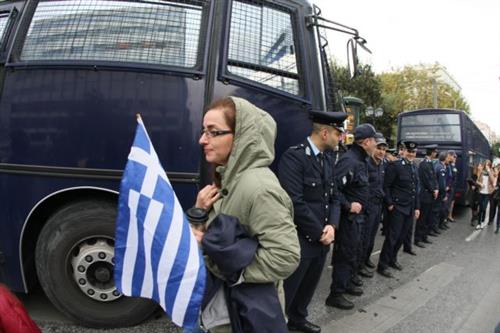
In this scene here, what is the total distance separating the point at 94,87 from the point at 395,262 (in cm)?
467

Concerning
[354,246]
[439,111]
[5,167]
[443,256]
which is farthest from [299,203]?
[439,111]

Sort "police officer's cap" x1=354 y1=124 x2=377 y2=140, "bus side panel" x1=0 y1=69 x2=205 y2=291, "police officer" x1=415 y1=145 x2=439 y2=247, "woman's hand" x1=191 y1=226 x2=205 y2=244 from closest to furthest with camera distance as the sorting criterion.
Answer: "woman's hand" x1=191 y1=226 x2=205 y2=244 < "bus side panel" x1=0 y1=69 x2=205 y2=291 < "police officer's cap" x1=354 y1=124 x2=377 y2=140 < "police officer" x1=415 y1=145 x2=439 y2=247

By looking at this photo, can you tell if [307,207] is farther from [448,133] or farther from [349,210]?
[448,133]

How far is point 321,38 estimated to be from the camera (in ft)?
12.9

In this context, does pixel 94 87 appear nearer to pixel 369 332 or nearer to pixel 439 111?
pixel 369 332

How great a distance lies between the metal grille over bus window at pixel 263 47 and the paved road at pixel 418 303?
7.30 feet

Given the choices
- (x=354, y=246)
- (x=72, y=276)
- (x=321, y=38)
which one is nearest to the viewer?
(x=72, y=276)

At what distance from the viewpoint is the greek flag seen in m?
1.51

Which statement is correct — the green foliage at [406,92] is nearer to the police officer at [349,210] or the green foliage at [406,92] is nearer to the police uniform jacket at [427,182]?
the police uniform jacket at [427,182]

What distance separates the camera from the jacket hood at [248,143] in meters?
1.66

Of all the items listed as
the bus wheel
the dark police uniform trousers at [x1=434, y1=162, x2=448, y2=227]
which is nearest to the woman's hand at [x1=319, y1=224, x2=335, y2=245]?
the bus wheel

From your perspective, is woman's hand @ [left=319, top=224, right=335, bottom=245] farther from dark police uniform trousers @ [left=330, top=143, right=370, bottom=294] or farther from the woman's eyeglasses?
the woman's eyeglasses

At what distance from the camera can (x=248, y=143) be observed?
1.66 meters

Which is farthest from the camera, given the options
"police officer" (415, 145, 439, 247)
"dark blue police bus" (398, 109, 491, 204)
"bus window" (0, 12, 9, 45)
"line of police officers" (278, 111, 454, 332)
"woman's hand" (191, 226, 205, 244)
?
"dark blue police bus" (398, 109, 491, 204)
